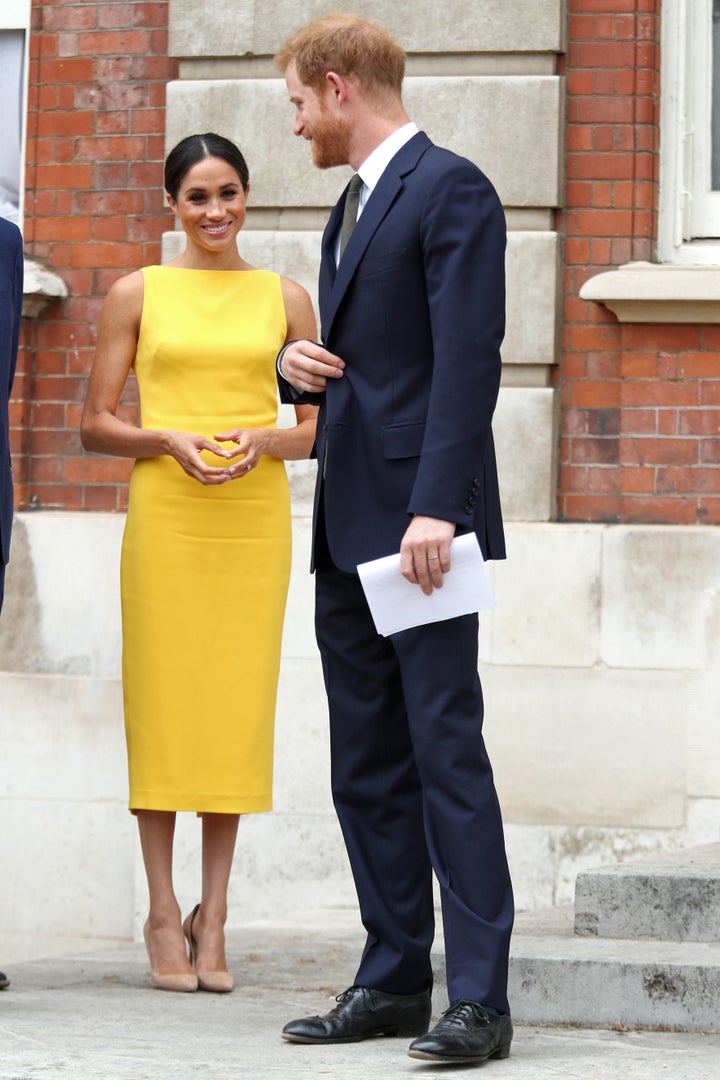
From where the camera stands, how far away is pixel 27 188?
6.19 m

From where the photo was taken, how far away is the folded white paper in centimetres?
319

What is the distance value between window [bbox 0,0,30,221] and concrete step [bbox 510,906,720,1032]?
373cm

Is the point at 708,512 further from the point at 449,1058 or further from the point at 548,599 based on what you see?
the point at 449,1058

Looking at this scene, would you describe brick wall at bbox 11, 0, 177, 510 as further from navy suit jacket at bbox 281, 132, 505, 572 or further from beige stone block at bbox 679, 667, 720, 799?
navy suit jacket at bbox 281, 132, 505, 572

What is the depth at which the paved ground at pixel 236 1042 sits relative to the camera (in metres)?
3.11

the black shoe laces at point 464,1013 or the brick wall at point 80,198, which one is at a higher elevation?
the brick wall at point 80,198

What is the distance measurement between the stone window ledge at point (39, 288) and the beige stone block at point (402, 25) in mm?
871

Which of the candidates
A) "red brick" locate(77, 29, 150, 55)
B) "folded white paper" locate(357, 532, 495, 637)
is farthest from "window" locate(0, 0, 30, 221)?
"folded white paper" locate(357, 532, 495, 637)

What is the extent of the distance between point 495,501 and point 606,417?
2.37 meters

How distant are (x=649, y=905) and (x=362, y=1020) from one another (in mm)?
947

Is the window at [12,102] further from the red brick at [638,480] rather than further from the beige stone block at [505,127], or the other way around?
the red brick at [638,480]

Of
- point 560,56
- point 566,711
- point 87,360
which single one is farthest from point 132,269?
point 566,711

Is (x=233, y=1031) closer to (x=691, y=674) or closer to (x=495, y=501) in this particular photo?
(x=495, y=501)

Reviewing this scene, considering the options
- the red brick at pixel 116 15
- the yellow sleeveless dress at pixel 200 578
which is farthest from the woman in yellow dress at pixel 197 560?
the red brick at pixel 116 15
